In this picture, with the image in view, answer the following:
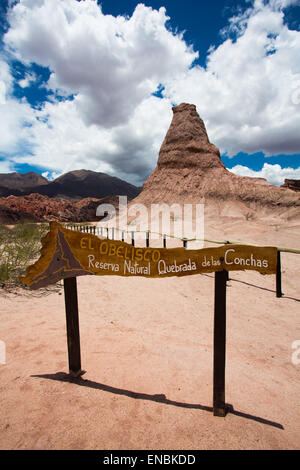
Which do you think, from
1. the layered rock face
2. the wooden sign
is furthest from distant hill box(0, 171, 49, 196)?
the wooden sign

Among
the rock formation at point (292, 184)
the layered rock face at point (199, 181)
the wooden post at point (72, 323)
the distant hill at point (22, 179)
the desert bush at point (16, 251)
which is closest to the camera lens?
the wooden post at point (72, 323)

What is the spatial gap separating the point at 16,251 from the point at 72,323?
642cm

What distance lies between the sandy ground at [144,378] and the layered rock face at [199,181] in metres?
23.2

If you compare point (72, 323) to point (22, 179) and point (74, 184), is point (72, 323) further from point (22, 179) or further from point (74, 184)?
point (22, 179)

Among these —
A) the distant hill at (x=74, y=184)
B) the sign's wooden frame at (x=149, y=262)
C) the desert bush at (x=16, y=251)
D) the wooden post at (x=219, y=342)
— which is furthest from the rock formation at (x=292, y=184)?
the distant hill at (x=74, y=184)

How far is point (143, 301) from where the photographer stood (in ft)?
19.4

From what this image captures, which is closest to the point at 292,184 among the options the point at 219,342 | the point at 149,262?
the point at 219,342

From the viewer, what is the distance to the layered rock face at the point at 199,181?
27.3 metres

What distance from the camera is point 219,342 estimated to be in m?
2.20

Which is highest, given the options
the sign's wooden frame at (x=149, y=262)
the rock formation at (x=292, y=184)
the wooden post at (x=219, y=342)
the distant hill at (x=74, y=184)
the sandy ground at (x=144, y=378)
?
the distant hill at (x=74, y=184)

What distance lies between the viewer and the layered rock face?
89.5 ft

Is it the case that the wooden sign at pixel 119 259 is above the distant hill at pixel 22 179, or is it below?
below

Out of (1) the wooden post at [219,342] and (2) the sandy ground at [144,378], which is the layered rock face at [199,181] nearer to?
(2) the sandy ground at [144,378]

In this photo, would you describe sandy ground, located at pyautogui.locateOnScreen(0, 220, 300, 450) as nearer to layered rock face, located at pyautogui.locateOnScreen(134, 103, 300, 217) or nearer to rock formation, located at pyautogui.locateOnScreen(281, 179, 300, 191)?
layered rock face, located at pyautogui.locateOnScreen(134, 103, 300, 217)
